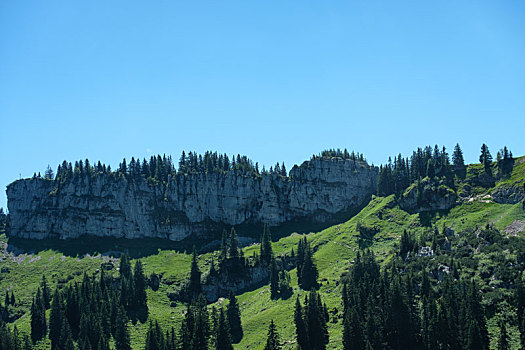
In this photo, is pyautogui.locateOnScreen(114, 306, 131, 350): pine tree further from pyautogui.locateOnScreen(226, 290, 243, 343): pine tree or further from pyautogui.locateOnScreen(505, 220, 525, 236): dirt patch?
pyautogui.locateOnScreen(505, 220, 525, 236): dirt patch

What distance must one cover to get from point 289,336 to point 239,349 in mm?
17865

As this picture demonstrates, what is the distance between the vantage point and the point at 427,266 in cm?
15850

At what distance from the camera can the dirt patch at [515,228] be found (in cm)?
16462

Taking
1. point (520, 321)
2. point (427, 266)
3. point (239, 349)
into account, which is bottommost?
point (239, 349)

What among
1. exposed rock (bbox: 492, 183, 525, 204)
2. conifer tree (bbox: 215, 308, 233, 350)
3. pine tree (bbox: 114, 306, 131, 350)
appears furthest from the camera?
exposed rock (bbox: 492, 183, 525, 204)

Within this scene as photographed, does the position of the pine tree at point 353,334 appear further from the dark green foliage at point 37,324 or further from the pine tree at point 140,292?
the dark green foliage at point 37,324

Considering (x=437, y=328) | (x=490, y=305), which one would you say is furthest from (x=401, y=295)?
(x=490, y=305)

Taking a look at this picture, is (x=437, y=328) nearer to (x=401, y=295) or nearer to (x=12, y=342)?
(x=401, y=295)

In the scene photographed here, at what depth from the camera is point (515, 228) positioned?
167000 millimetres

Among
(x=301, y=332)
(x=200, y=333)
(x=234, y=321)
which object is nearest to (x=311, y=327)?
(x=301, y=332)

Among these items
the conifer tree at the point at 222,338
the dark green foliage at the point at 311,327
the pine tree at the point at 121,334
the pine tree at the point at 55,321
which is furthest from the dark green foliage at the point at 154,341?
the pine tree at the point at 55,321

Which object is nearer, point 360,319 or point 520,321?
point 520,321

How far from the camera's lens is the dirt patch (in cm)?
16462

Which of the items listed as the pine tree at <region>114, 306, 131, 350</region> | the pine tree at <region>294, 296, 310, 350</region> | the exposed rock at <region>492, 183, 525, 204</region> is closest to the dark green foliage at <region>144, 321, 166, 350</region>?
the pine tree at <region>114, 306, 131, 350</region>
